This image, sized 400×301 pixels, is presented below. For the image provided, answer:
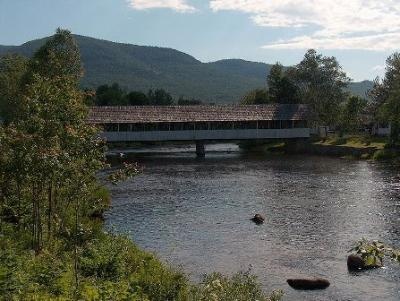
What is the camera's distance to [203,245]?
71.9 feet

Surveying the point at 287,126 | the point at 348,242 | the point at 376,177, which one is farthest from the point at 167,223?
the point at 287,126

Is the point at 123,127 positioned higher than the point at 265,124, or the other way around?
the point at 265,124

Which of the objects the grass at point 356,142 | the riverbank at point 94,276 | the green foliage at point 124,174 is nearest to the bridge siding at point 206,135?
the grass at point 356,142

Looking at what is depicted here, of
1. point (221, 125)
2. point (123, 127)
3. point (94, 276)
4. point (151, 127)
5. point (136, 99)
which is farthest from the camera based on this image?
point (136, 99)

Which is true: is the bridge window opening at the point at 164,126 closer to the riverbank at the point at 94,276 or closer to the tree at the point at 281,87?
the tree at the point at 281,87

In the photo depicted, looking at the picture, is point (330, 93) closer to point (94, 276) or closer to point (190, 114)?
point (190, 114)

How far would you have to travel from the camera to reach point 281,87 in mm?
85062

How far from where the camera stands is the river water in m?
18.2

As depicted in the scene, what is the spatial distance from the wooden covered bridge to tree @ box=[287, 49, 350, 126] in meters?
3.63

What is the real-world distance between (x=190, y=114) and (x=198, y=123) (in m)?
1.60

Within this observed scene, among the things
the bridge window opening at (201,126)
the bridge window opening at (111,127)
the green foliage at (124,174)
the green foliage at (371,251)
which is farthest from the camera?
the bridge window opening at (201,126)

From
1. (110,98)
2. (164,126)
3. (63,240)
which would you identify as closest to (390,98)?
(164,126)

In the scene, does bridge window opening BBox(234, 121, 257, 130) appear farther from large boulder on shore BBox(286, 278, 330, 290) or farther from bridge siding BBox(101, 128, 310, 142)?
large boulder on shore BBox(286, 278, 330, 290)

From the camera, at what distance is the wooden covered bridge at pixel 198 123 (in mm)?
64062
